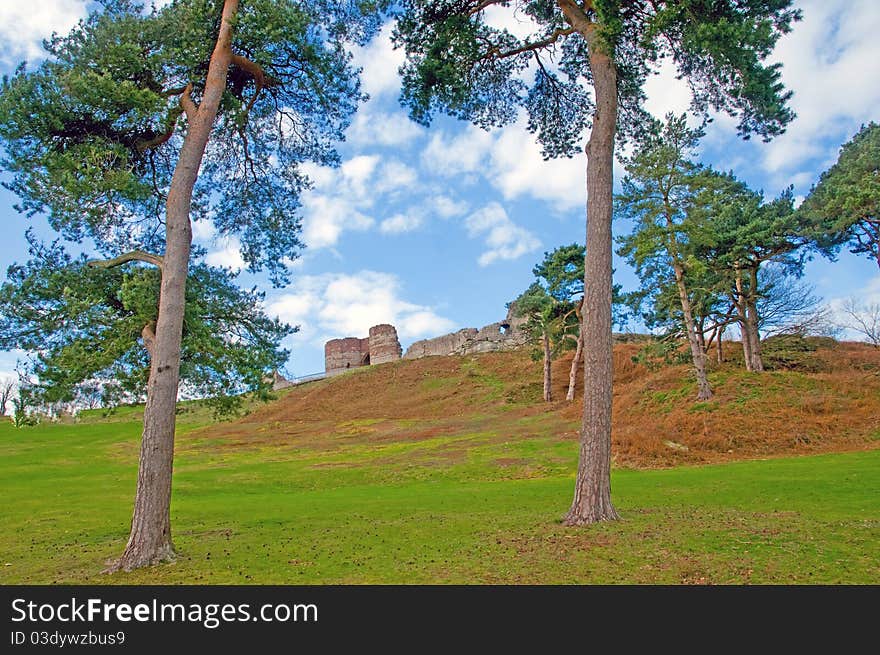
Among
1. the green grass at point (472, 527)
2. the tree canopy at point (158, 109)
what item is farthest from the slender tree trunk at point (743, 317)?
the tree canopy at point (158, 109)

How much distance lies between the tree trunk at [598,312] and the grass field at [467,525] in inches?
26.2

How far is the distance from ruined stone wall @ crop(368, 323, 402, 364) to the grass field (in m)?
47.1

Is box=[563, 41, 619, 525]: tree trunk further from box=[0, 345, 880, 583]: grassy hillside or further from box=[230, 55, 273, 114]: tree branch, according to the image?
box=[230, 55, 273, 114]: tree branch

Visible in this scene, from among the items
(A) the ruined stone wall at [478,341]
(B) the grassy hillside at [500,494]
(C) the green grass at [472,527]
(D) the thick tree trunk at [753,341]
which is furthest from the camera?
(A) the ruined stone wall at [478,341]

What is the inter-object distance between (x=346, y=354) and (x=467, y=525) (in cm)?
6866

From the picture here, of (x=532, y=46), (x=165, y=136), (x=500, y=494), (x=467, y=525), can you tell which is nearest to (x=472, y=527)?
(x=467, y=525)

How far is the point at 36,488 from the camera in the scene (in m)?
19.8

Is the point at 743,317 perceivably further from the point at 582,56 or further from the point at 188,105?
the point at 188,105

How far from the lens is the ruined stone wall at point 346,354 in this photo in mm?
76875

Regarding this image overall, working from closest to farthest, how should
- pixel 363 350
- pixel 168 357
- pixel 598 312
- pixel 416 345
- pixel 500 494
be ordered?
pixel 168 357 → pixel 598 312 → pixel 500 494 → pixel 416 345 → pixel 363 350

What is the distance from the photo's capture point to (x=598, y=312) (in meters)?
10.1

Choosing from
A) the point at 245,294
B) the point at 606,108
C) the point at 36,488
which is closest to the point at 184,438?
the point at 36,488

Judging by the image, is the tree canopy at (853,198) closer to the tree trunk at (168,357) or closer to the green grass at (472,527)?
the green grass at (472,527)
